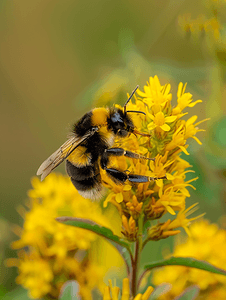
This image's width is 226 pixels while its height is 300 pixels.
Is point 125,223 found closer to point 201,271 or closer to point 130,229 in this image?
point 130,229

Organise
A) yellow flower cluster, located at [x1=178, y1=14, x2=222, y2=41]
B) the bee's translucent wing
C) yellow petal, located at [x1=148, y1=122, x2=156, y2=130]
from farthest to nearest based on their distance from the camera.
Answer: yellow flower cluster, located at [x1=178, y1=14, x2=222, y2=41] < the bee's translucent wing < yellow petal, located at [x1=148, y1=122, x2=156, y2=130]

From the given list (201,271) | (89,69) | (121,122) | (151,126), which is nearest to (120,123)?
(121,122)

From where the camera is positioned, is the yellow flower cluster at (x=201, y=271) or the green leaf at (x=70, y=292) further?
the yellow flower cluster at (x=201, y=271)

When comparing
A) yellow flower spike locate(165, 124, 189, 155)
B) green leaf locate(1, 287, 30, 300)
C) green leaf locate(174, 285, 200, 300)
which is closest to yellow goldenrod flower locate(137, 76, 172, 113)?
yellow flower spike locate(165, 124, 189, 155)

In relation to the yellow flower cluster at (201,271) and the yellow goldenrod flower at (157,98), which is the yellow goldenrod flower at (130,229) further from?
the yellow flower cluster at (201,271)

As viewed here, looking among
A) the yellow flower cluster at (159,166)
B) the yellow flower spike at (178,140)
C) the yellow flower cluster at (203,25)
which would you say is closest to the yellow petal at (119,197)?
the yellow flower cluster at (159,166)

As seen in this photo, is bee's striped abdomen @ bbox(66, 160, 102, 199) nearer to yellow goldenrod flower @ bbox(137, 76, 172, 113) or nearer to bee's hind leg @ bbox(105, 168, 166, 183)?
bee's hind leg @ bbox(105, 168, 166, 183)
